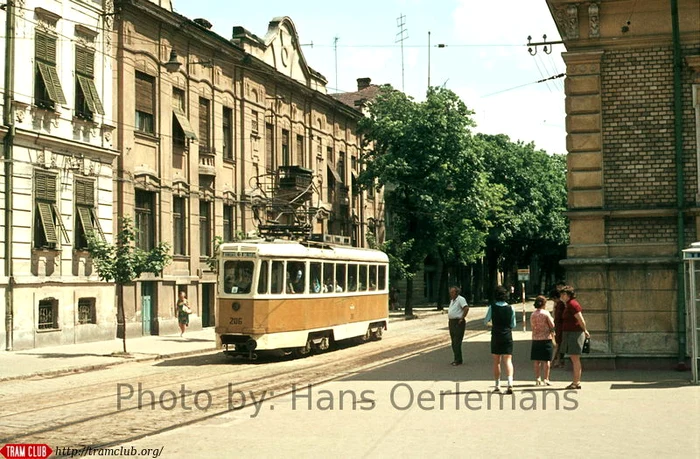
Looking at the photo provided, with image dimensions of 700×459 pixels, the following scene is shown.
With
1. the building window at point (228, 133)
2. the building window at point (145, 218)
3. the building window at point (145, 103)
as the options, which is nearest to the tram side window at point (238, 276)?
the building window at point (145, 218)

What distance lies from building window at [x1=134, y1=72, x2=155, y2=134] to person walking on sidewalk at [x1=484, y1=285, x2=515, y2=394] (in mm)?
18390

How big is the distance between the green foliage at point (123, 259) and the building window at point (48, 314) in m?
2.80

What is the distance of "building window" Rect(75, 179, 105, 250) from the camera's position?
26.8m

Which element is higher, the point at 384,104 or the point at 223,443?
the point at 384,104

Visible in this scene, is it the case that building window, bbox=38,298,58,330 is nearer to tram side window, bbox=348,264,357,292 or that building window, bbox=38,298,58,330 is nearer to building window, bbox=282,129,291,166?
tram side window, bbox=348,264,357,292

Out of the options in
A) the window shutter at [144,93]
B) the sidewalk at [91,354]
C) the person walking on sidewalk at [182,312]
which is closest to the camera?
the sidewalk at [91,354]

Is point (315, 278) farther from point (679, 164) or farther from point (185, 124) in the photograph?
point (185, 124)

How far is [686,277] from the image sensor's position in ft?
54.4

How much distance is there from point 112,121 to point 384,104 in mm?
22704

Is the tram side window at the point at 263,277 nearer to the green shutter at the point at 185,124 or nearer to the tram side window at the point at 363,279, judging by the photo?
the tram side window at the point at 363,279

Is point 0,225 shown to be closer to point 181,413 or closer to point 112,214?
point 112,214

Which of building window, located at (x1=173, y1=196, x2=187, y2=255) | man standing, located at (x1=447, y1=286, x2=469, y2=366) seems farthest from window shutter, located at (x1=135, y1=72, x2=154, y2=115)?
man standing, located at (x1=447, y1=286, x2=469, y2=366)

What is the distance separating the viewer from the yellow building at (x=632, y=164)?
17188 millimetres

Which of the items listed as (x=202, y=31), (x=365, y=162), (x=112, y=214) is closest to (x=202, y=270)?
(x=112, y=214)
